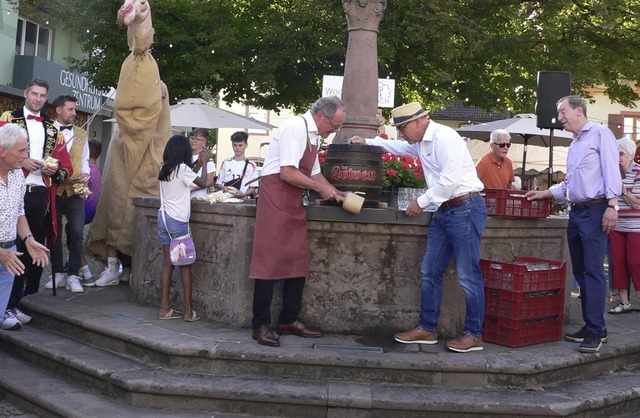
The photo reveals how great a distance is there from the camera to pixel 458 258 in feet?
19.9

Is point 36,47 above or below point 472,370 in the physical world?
above

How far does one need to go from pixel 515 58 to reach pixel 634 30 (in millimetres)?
2820

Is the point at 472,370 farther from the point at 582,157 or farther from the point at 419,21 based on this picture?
the point at 419,21

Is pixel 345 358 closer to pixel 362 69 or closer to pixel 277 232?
pixel 277 232

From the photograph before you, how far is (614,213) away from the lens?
628 cm

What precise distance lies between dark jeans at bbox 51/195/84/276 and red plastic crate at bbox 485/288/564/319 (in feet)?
13.3

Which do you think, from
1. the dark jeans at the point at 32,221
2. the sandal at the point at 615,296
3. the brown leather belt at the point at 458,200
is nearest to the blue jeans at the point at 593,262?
the brown leather belt at the point at 458,200

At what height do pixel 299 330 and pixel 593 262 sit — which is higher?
pixel 593 262

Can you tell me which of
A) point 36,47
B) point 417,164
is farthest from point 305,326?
point 36,47

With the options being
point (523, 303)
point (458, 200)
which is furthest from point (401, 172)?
point (523, 303)

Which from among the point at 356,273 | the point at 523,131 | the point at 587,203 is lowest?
the point at 356,273

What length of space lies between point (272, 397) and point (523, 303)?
6.97 feet

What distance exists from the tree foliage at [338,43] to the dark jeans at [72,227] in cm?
1085

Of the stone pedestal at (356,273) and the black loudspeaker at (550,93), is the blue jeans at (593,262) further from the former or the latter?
the black loudspeaker at (550,93)
